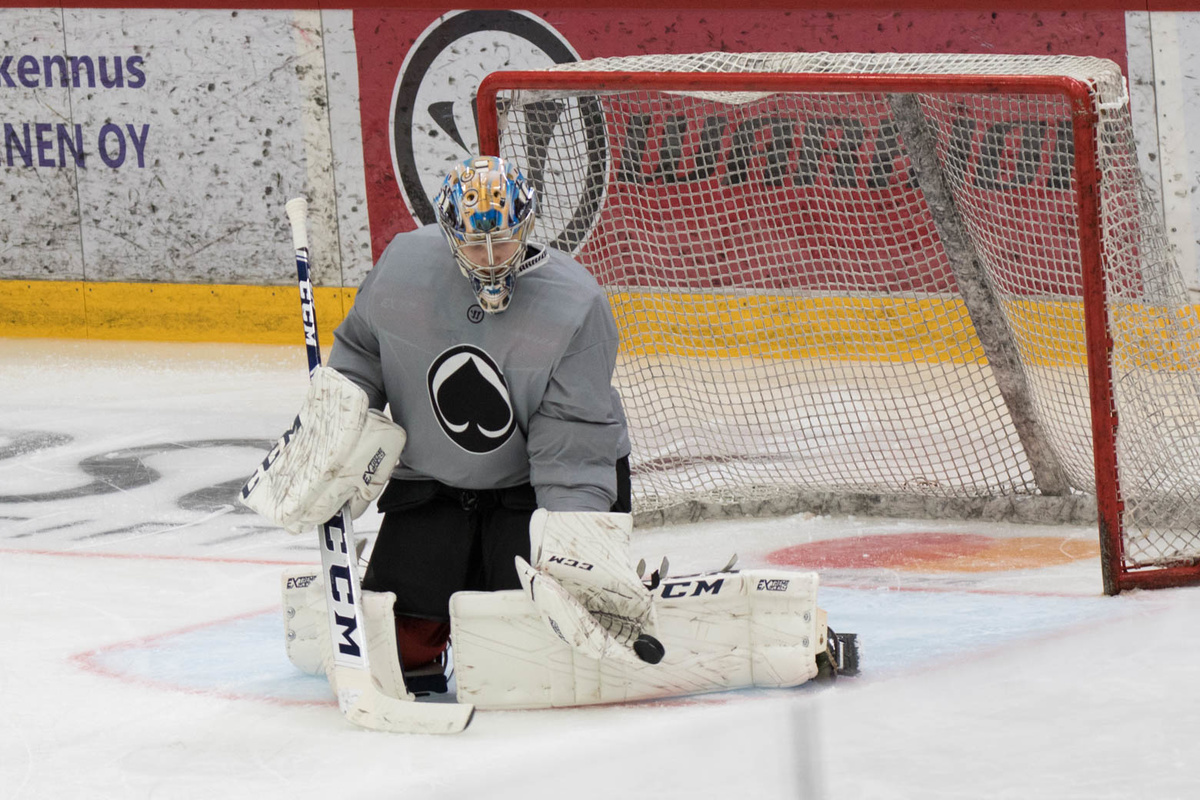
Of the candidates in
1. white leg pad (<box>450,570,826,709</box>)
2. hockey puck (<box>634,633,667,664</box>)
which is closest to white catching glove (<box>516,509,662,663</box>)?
hockey puck (<box>634,633,667,664</box>)

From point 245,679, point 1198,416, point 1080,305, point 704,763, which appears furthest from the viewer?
point 1080,305

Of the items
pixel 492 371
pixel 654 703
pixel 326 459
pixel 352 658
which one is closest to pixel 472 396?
pixel 492 371

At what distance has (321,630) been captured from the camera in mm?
2990

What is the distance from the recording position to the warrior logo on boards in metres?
6.32

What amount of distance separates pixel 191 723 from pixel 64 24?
Result: 4.66 meters

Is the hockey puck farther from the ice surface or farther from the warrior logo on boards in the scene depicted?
the warrior logo on boards

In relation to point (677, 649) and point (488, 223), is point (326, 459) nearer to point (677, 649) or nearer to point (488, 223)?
point (488, 223)

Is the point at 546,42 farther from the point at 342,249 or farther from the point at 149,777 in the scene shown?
the point at 149,777

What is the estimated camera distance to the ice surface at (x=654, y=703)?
2623mm

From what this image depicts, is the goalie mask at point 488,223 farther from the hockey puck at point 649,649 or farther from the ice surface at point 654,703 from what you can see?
the ice surface at point 654,703

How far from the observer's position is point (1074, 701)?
2.88 metres

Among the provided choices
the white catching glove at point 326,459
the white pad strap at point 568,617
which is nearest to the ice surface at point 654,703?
the white pad strap at point 568,617

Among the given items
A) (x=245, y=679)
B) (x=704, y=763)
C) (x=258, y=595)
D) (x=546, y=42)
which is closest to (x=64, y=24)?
(x=546, y=42)

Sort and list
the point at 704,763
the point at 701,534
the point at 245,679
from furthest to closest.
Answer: the point at 701,534 → the point at 245,679 → the point at 704,763
